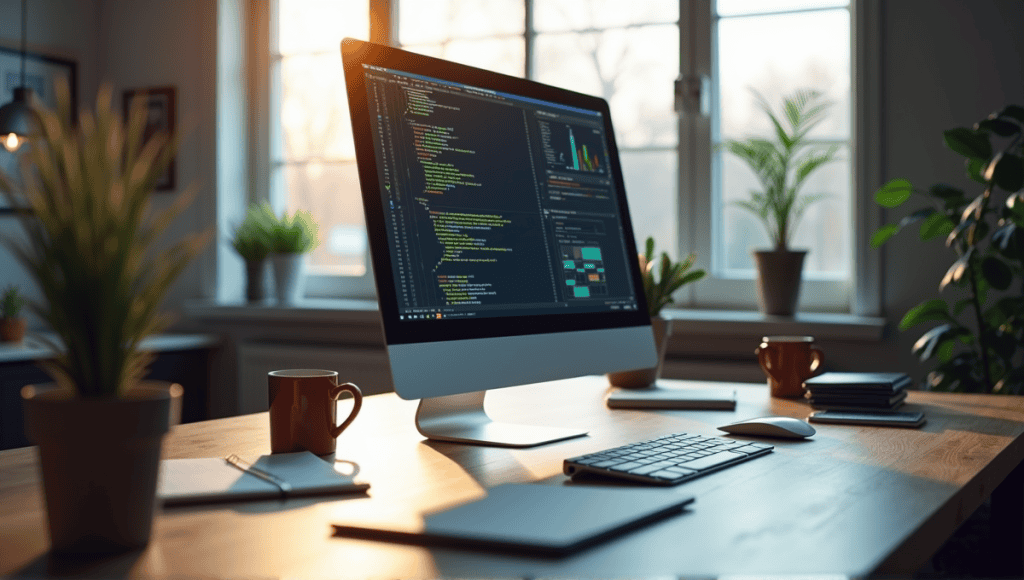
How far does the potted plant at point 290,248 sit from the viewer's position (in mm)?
3381

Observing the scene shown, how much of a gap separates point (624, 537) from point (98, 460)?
1.23ft

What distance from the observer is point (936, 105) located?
102 inches

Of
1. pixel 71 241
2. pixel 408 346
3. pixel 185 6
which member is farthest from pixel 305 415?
pixel 185 6

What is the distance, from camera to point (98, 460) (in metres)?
0.61

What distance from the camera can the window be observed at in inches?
112

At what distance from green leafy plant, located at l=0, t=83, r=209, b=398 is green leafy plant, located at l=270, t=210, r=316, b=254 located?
2.82 metres

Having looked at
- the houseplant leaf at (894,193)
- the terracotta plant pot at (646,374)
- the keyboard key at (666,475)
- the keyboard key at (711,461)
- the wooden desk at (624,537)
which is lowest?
the wooden desk at (624,537)

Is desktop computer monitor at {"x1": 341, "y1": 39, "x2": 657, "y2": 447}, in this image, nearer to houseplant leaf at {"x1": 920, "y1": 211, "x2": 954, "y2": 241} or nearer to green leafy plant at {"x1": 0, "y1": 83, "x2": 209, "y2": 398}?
green leafy plant at {"x1": 0, "y1": 83, "x2": 209, "y2": 398}

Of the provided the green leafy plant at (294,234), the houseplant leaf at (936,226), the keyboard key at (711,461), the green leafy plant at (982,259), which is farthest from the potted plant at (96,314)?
the green leafy plant at (294,234)

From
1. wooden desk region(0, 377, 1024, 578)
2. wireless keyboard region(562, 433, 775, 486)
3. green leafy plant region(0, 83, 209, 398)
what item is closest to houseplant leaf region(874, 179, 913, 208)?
wooden desk region(0, 377, 1024, 578)

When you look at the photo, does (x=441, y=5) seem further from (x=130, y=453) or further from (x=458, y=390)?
(x=130, y=453)

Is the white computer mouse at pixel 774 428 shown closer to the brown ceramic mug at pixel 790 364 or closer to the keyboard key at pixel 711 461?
the keyboard key at pixel 711 461

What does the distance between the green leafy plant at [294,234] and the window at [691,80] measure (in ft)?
0.75

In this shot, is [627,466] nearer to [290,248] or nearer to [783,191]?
[783,191]
